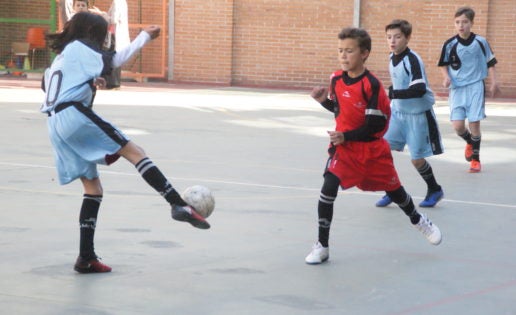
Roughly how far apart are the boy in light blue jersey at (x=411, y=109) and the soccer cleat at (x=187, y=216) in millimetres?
3309

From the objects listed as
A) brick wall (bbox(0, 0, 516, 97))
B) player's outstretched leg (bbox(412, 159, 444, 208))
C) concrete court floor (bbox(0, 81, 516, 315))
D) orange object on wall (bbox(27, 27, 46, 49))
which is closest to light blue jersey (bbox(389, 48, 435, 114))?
player's outstretched leg (bbox(412, 159, 444, 208))

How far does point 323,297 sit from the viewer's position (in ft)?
20.4

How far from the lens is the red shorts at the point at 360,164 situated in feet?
23.7

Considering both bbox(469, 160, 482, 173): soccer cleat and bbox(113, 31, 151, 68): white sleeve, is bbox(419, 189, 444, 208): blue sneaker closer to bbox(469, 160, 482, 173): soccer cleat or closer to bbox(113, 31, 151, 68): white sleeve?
bbox(469, 160, 482, 173): soccer cleat

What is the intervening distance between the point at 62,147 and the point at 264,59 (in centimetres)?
2030

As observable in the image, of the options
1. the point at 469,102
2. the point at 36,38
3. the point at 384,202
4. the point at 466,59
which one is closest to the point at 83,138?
the point at 384,202

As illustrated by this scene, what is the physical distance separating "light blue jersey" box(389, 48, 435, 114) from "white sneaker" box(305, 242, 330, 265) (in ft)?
8.09

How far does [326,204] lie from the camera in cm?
716

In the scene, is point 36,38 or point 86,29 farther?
point 36,38

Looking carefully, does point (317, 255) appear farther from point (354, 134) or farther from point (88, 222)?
point (88, 222)

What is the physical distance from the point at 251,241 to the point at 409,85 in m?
2.42

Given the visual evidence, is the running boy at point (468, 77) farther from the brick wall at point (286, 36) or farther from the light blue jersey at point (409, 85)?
the brick wall at point (286, 36)

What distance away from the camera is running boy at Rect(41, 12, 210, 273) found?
21.3 ft

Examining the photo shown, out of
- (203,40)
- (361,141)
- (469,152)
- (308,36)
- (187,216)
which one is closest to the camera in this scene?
(187,216)
